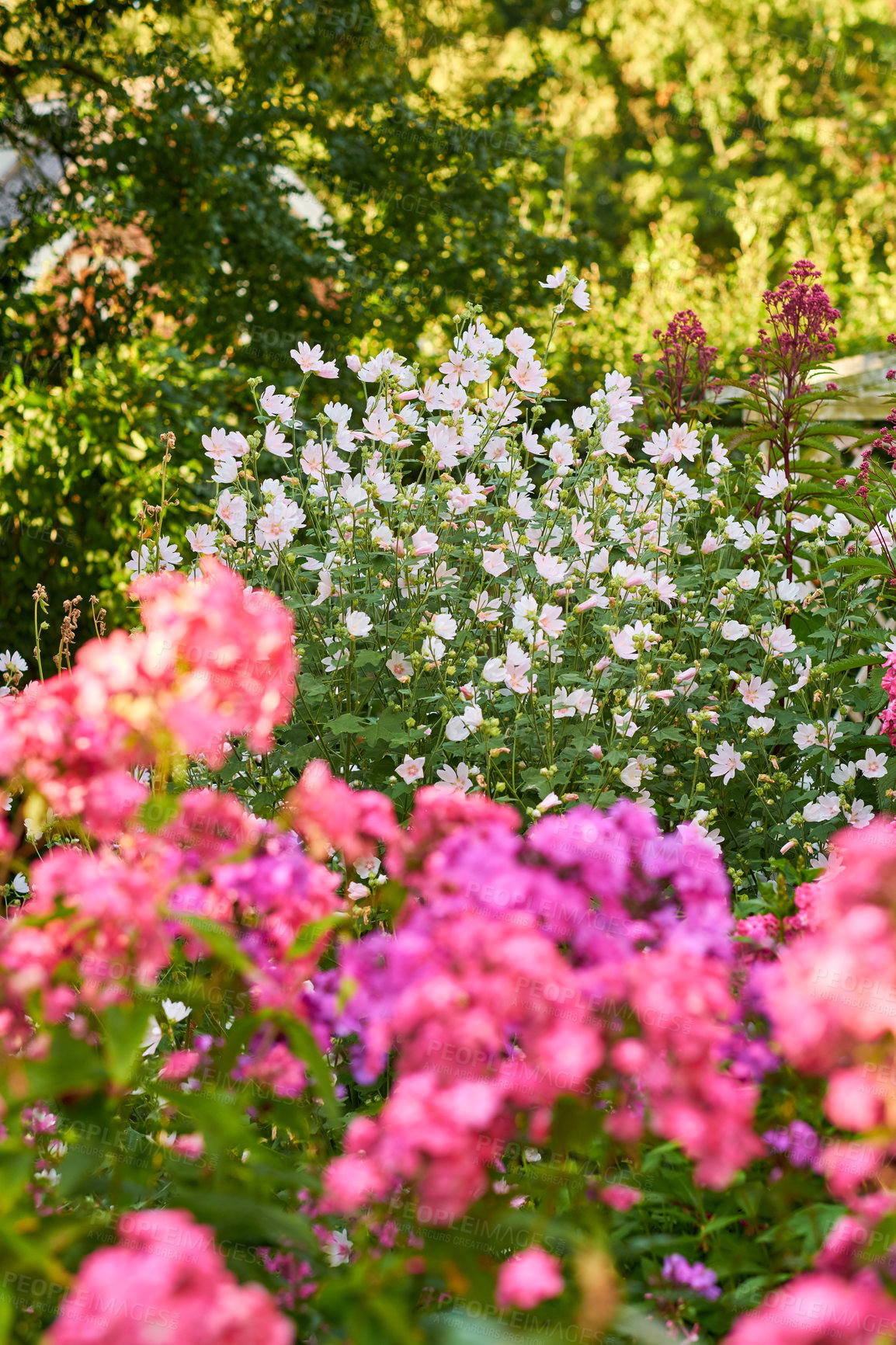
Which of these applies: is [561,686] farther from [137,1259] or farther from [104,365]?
[104,365]

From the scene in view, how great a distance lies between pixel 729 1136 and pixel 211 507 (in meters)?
2.56

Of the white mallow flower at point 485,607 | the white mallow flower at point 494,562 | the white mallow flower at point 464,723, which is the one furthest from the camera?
the white mallow flower at point 485,607

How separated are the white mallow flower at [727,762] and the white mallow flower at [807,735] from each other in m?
0.21

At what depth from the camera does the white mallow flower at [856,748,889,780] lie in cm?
304

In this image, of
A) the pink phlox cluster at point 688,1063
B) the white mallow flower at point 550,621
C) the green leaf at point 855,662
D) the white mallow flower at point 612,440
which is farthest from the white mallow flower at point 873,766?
the pink phlox cluster at point 688,1063

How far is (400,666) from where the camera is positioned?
2990 millimetres

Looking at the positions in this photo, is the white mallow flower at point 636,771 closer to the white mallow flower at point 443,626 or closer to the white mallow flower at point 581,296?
the white mallow flower at point 443,626

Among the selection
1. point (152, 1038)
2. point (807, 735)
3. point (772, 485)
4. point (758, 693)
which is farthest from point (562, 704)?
point (152, 1038)

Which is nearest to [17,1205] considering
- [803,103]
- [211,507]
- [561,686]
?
[561,686]

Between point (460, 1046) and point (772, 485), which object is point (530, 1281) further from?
point (772, 485)

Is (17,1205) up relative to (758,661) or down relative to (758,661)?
down

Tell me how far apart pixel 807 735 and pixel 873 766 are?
0.19m

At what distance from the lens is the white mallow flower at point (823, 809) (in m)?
2.96

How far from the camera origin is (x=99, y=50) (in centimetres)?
777
